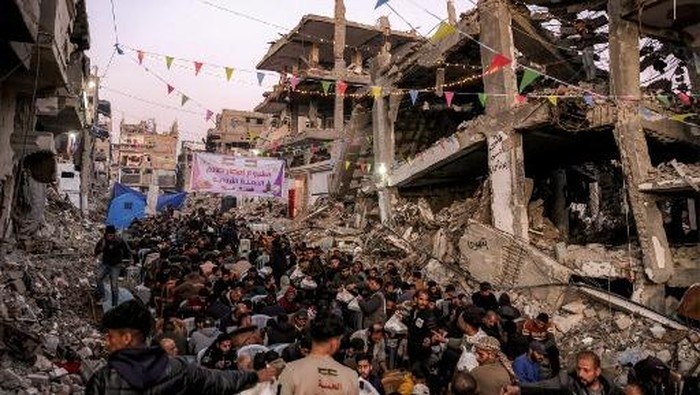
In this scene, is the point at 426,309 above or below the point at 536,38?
below

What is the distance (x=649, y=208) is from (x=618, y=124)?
5.93ft

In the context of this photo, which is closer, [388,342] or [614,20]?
[388,342]

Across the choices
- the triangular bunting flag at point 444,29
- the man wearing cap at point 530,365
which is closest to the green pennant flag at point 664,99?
the triangular bunting flag at point 444,29

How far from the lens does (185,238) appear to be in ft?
52.2

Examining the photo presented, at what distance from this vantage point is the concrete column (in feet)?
40.7

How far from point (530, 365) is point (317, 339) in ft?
9.36

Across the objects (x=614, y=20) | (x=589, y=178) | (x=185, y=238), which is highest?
(x=614, y=20)

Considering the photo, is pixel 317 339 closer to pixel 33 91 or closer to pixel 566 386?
pixel 566 386

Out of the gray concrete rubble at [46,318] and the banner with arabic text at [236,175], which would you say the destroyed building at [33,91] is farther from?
the banner with arabic text at [236,175]

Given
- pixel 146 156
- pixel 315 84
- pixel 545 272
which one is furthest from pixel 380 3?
pixel 146 156

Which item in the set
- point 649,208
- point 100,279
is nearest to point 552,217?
point 649,208

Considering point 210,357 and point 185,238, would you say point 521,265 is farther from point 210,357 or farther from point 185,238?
point 185,238

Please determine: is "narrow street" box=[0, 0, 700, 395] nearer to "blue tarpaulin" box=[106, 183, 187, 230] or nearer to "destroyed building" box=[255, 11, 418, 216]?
"blue tarpaulin" box=[106, 183, 187, 230]

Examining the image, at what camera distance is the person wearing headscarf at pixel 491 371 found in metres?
4.27
